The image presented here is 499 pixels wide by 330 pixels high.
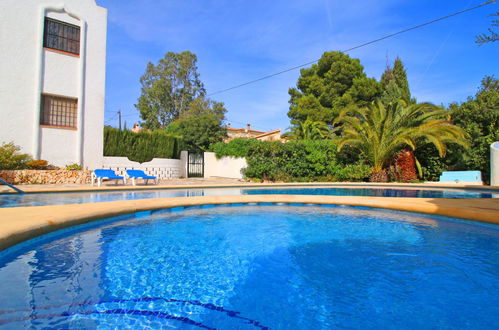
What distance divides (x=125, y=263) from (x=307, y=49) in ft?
66.1

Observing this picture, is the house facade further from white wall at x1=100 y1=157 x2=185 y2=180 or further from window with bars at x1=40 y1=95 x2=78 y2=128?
white wall at x1=100 y1=157 x2=185 y2=180

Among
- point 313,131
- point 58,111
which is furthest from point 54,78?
point 313,131

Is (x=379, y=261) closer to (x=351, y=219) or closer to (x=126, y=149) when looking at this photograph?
(x=351, y=219)

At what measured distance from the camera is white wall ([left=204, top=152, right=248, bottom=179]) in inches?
761

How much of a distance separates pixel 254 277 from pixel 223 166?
17704 millimetres

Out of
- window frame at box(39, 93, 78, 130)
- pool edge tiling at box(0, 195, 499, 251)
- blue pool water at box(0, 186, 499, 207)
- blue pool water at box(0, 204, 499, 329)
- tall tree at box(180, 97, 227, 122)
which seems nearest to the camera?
blue pool water at box(0, 204, 499, 329)

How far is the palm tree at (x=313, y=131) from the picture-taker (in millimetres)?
19547

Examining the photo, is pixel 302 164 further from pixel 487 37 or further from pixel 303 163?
pixel 487 37

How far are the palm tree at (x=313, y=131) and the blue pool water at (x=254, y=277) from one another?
14537 mm

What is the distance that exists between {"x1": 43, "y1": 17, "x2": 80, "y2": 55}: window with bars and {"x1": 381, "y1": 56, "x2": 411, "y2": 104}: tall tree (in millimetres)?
18613

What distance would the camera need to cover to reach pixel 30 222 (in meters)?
3.82

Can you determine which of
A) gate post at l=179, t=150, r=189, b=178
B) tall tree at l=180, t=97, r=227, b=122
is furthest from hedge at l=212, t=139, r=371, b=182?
tall tree at l=180, t=97, r=227, b=122

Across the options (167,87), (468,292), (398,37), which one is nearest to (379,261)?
(468,292)

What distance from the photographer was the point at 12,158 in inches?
456
